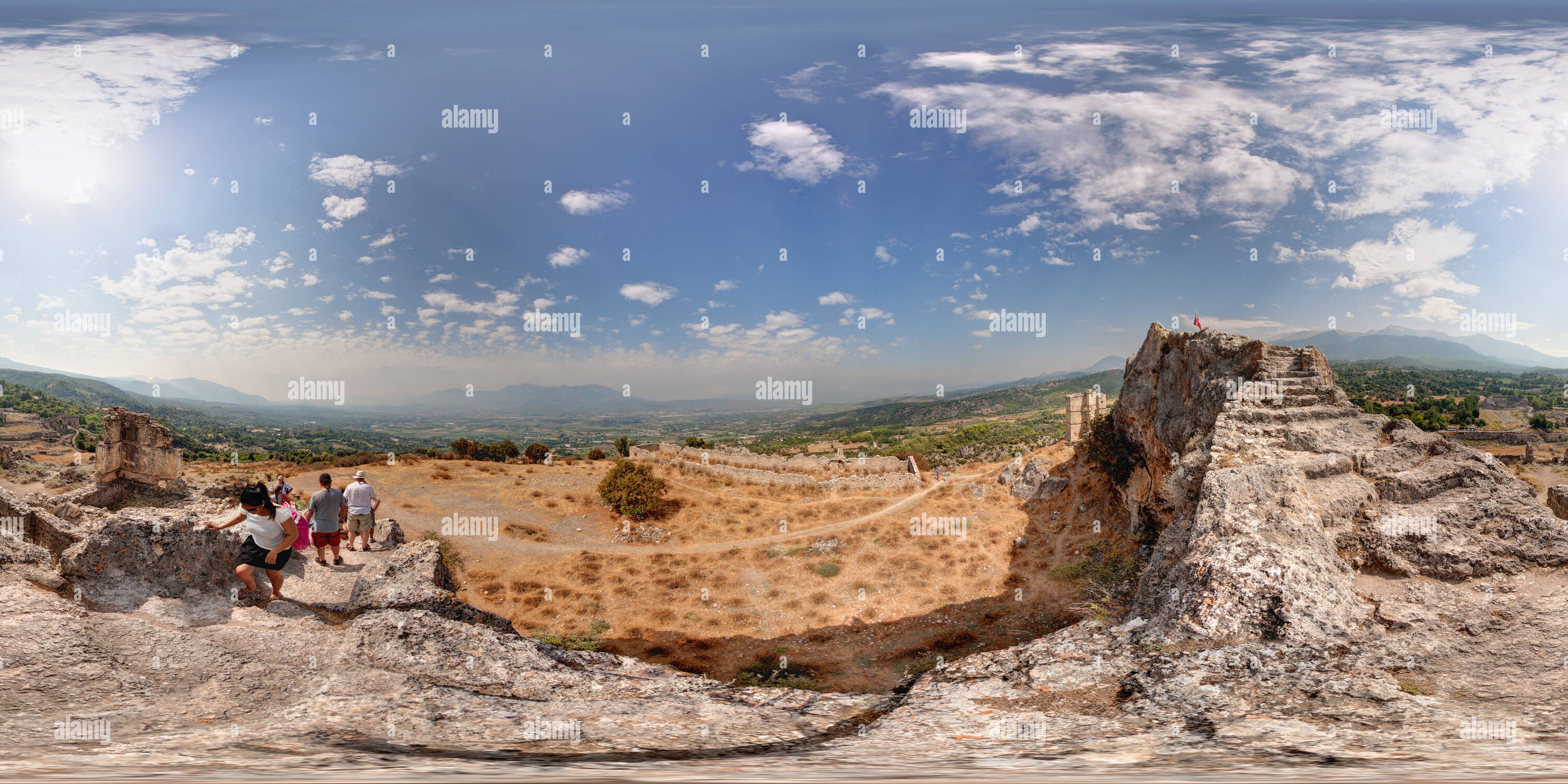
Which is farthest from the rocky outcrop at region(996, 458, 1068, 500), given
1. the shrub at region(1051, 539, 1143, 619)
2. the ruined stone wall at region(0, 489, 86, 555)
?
the ruined stone wall at region(0, 489, 86, 555)

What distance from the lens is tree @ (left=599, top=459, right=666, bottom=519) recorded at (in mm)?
25156

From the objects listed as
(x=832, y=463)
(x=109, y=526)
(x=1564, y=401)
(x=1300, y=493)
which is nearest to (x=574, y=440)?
(x=832, y=463)

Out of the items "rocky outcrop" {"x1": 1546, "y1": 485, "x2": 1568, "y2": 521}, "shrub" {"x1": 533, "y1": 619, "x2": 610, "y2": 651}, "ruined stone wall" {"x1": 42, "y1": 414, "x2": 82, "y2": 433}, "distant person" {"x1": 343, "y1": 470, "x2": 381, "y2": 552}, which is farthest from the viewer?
"ruined stone wall" {"x1": 42, "y1": 414, "x2": 82, "y2": 433}

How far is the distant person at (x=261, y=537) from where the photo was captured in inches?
280

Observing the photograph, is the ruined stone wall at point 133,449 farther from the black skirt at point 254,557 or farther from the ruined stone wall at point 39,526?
the black skirt at point 254,557

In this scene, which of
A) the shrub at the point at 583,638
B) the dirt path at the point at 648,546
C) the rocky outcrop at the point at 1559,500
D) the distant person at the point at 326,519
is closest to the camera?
the distant person at the point at 326,519

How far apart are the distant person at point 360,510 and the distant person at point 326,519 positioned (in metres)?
1.13

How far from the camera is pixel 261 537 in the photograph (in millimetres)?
7156

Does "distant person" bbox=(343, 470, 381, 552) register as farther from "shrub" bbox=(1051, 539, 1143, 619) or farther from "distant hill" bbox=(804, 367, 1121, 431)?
"distant hill" bbox=(804, 367, 1121, 431)

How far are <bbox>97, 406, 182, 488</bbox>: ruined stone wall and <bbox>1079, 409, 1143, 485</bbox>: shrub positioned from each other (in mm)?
27690

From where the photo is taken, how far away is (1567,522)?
22.8 ft

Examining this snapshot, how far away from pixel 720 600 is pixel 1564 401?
76.0 meters

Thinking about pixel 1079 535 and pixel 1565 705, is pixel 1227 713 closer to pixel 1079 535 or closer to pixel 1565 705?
pixel 1565 705

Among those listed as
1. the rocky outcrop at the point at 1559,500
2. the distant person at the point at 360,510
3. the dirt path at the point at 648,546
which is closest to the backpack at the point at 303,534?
the distant person at the point at 360,510
